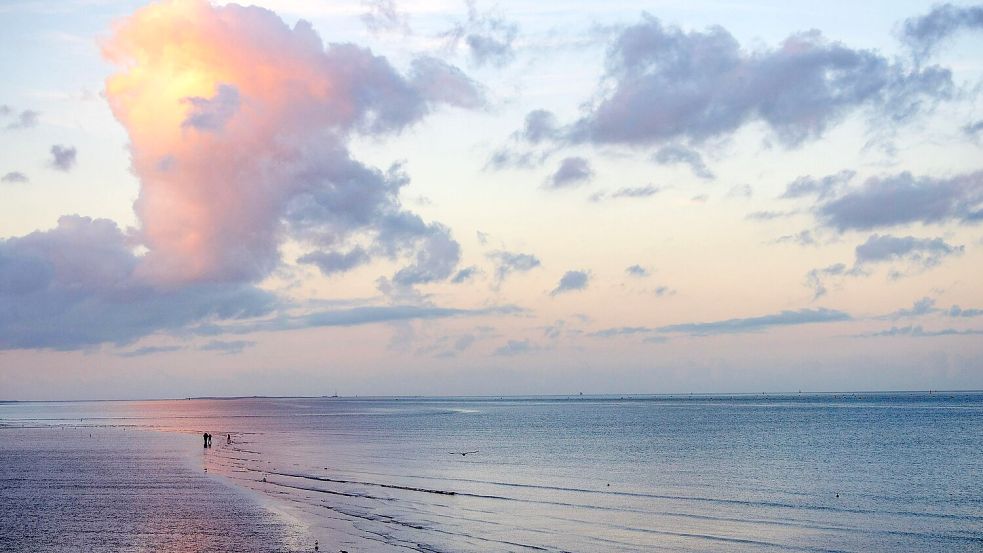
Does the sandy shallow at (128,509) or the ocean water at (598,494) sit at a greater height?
the sandy shallow at (128,509)

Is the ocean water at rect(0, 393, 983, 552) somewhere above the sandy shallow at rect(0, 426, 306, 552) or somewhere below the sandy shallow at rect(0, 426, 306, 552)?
below

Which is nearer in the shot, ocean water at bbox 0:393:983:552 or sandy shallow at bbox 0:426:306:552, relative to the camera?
sandy shallow at bbox 0:426:306:552

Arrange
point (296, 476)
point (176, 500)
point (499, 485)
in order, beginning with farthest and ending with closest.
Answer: point (296, 476), point (499, 485), point (176, 500)

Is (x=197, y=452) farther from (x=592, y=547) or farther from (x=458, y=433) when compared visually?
(x=592, y=547)

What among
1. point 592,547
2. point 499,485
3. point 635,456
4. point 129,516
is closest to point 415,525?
point 592,547

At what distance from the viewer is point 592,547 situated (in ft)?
134

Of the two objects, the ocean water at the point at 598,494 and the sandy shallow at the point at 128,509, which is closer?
the sandy shallow at the point at 128,509

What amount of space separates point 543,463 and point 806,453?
30113 millimetres

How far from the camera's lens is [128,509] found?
49125 mm

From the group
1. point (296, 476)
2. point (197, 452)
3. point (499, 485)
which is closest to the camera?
→ point (499, 485)

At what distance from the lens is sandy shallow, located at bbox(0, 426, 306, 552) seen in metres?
39.7

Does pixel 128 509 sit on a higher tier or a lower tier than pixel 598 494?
higher

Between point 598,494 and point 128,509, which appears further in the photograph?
point 598,494

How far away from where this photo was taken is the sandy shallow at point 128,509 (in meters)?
39.7
